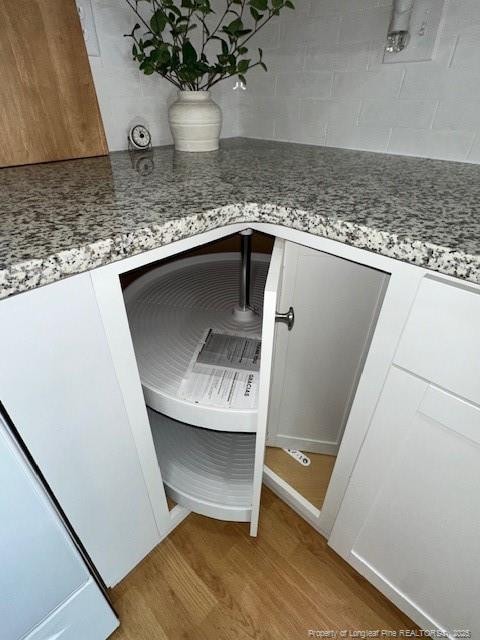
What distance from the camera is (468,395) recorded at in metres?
0.46

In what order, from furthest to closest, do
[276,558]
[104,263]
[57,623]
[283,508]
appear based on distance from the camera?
[283,508] → [276,558] → [57,623] → [104,263]

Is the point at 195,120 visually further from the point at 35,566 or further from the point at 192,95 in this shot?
the point at 35,566

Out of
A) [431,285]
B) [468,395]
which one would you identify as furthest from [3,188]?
[468,395]

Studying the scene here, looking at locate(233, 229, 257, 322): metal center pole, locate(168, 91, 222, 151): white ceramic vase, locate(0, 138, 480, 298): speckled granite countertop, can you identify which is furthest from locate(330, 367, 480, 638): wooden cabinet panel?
locate(168, 91, 222, 151): white ceramic vase

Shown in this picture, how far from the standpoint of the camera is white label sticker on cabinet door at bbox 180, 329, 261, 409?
666 mm

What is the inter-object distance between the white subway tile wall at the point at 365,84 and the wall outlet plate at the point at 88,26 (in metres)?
0.59

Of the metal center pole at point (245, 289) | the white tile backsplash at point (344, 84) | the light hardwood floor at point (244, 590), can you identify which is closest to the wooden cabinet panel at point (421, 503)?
the light hardwood floor at point (244, 590)

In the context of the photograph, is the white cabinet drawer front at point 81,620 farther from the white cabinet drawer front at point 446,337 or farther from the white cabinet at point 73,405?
the white cabinet drawer front at point 446,337

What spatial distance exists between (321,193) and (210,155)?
1.69 feet

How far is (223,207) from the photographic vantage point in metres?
0.56

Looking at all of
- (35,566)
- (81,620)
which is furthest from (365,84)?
(81,620)

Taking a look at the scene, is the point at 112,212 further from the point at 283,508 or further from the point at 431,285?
the point at 283,508

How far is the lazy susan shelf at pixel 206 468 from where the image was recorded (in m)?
0.83

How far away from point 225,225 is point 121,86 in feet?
2.52
